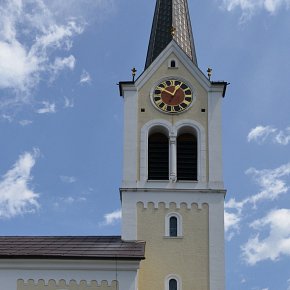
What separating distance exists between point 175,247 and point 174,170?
348cm

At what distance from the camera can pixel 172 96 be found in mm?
38000

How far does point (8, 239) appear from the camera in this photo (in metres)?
34.7

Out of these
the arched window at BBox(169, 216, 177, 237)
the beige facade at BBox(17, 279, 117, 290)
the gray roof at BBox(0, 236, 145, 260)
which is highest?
the arched window at BBox(169, 216, 177, 237)

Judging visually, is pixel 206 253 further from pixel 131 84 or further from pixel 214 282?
pixel 131 84

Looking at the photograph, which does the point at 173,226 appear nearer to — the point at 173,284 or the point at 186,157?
the point at 173,284

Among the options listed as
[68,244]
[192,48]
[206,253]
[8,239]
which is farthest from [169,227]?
[192,48]

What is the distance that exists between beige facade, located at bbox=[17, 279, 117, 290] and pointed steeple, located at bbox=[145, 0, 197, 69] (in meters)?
11.1

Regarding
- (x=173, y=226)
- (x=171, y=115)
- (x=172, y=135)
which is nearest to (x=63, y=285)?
(x=173, y=226)

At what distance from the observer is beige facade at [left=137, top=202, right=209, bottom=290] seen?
34188 millimetres

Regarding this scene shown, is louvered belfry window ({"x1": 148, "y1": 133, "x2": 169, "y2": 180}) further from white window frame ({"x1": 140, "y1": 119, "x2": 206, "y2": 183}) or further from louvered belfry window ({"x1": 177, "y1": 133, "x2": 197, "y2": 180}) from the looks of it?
louvered belfry window ({"x1": 177, "y1": 133, "x2": 197, "y2": 180})

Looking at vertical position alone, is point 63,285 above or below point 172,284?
below

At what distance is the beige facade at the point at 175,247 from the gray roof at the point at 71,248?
74 centimetres

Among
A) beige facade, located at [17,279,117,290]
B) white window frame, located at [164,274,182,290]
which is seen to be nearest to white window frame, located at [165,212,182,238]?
white window frame, located at [164,274,182,290]

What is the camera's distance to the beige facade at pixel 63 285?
32.4 meters
